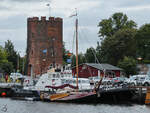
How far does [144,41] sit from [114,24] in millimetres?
16990

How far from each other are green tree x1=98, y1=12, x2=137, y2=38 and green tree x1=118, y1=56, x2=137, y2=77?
53.8 ft

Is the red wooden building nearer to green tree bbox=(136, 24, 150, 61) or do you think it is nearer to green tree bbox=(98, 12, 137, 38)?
green tree bbox=(136, 24, 150, 61)

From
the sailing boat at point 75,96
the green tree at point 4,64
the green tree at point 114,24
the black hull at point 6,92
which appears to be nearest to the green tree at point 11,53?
the green tree at point 4,64

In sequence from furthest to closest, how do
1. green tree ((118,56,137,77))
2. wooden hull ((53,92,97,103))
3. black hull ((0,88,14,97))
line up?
green tree ((118,56,137,77)), black hull ((0,88,14,97)), wooden hull ((53,92,97,103))

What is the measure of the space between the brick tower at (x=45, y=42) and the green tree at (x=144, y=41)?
63.3 feet

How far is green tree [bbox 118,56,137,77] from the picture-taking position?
3664 inches

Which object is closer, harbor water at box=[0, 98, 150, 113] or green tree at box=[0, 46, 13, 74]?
harbor water at box=[0, 98, 150, 113]

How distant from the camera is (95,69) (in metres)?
85.8

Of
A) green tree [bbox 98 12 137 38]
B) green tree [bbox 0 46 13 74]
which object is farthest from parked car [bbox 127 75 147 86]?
green tree [bbox 0 46 13 74]

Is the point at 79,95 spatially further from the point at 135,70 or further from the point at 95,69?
the point at 135,70

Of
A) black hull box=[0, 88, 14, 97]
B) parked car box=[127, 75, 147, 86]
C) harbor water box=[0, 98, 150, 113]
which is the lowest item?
harbor water box=[0, 98, 150, 113]

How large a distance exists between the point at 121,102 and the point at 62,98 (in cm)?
718

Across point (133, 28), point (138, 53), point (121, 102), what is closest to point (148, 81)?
point (121, 102)

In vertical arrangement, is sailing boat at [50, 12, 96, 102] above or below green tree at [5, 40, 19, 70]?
below
